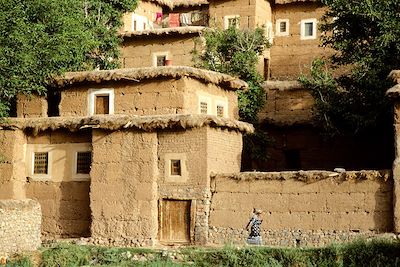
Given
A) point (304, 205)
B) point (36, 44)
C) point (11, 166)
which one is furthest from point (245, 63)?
point (11, 166)

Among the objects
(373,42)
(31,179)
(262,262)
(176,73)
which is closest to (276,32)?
(373,42)

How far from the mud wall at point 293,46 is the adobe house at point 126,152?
10.2 metres

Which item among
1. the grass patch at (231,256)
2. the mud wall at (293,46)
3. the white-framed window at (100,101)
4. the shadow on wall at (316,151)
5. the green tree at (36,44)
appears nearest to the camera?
the grass patch at (231,256)

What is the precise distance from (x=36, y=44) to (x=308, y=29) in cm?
1565

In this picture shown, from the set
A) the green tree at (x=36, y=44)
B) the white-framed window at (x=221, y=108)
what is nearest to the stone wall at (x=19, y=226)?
the green tree at (x=36, y=44)

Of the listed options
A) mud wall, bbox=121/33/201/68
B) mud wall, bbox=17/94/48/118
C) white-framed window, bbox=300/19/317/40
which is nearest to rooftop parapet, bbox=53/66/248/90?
mud wall, bbox=17/94/48/118

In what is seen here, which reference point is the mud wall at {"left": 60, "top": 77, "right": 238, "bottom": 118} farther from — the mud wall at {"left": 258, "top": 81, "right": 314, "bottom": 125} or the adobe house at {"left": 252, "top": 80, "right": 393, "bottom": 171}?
the mud wall at {"left": 258, "top": 81, "right": 314, "bottom": 125}

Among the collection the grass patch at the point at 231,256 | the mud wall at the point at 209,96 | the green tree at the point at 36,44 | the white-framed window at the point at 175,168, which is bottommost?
the grass patch at the point at 231,256

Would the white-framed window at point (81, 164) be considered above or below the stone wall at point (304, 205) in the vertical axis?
above

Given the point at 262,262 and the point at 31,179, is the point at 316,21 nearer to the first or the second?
the point at 31,179

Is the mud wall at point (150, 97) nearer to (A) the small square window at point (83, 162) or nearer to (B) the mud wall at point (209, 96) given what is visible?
(B) the mud wall at point (209, 96)

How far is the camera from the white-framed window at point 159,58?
122 feet

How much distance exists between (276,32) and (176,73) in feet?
46.4

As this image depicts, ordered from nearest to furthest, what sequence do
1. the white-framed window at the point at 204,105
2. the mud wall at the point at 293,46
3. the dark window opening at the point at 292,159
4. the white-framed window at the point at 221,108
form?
the white-framed window at the point at 204,105 → the white-framed window at the point at 221,108 → the dark window opening at the point at 292,159 → the mud wall at the point at 293,46
